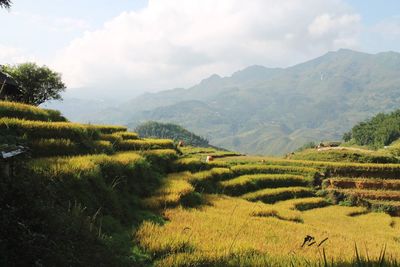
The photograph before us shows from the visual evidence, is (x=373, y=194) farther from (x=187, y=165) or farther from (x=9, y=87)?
(x=9, y=87)

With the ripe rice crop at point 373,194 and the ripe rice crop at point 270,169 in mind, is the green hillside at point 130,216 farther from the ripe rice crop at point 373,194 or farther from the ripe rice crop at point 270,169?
the ripe rice crop at point 373,194

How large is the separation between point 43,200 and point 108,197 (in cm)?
410

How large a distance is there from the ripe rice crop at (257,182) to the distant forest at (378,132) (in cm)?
9960

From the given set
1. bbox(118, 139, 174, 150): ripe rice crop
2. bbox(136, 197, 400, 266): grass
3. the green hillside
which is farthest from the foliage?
bbox(136, 197, 400, 266): grass

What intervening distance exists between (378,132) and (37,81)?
112 meters

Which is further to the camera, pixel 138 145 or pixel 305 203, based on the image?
pixel 305 203

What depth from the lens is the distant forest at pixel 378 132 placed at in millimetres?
131387

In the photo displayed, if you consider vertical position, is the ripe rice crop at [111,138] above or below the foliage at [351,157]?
above

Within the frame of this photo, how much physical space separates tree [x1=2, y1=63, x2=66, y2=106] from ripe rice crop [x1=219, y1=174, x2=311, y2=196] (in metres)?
37.0

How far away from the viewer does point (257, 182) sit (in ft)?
116

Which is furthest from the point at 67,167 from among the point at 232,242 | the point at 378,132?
the point at 378,132

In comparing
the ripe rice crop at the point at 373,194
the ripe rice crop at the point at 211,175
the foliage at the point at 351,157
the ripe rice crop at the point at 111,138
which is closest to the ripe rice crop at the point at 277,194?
the ripe rice crop at the point at 211,175

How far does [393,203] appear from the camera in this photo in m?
37.1

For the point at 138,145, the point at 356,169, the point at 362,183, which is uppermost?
the point at 138,145
